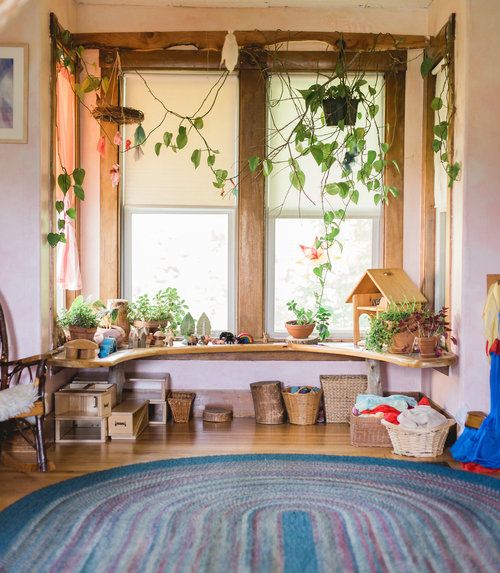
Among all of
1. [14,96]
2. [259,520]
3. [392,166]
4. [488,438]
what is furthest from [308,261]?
[259,520]

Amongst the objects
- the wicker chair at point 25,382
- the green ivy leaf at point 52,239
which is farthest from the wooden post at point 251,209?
the wicker chair at point 25,382

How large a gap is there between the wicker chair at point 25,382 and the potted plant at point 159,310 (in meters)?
1.13

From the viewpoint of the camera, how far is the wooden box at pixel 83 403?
18.3 ft

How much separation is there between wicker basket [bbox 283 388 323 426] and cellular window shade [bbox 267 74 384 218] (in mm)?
1440

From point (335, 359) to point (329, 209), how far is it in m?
1.20

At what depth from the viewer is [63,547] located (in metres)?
3.50

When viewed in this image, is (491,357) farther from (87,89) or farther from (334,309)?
(87,89)

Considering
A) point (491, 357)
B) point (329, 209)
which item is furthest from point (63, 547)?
point (329, 209)

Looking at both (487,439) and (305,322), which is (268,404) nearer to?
(305,322)

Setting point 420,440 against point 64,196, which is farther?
point 64,196

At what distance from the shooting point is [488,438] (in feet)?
15.7

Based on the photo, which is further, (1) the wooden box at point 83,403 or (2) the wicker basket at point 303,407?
(2) the wicker basket at point 303,407

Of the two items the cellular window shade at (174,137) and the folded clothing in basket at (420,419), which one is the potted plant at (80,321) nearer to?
the cellular window shade at (174,137)

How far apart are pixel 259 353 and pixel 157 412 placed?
928 millimetres
